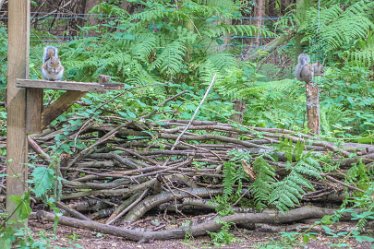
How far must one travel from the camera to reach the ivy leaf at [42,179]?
4590mm

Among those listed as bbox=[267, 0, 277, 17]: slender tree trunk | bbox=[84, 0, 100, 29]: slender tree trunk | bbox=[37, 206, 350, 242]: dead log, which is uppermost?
bbox=[267, 0, 277, 17]: slender tree trunk

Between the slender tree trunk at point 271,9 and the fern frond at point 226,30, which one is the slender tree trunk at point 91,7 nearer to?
the fern frond at point 226,30

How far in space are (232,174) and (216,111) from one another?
55.3 inches

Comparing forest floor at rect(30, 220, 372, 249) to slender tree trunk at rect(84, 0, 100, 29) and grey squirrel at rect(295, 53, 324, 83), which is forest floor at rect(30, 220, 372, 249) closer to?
grey squirrel at rect(295, 53, 324, 83)

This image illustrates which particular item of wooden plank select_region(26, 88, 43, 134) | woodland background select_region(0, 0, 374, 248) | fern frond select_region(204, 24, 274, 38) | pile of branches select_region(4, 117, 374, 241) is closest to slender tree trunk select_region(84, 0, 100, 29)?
woodland background select_region(0, 0, 374, 248)

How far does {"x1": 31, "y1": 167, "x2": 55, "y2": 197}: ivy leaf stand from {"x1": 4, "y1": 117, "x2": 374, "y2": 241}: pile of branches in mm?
710

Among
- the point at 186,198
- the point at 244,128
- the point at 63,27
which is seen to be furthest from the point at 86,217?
the point at 63,27

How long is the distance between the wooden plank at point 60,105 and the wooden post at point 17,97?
167 millimetres

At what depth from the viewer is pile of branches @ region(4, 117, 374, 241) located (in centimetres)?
548

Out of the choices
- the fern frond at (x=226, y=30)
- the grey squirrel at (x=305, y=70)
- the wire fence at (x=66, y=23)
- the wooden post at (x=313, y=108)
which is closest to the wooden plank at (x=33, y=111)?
the wooden post at (x=313, y=108)

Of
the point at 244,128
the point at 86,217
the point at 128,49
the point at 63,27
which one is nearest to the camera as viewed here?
the point at 86,217

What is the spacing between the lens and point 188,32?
9516 mm

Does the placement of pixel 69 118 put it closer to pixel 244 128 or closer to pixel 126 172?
pixel 126 172

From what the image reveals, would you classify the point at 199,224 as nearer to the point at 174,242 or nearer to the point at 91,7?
the point at 174,242
